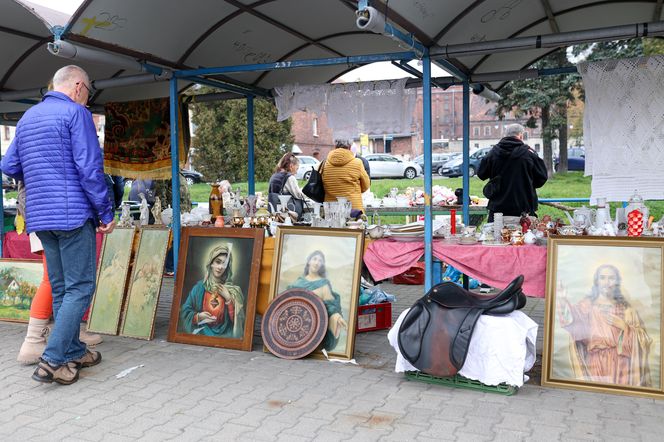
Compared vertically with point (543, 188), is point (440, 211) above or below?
below

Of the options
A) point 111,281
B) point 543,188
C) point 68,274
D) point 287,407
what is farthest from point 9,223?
point 543,188

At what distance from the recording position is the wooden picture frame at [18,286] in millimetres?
6180

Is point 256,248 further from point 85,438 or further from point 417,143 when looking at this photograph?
point 417,143

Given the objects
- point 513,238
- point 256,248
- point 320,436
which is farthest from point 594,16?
point 320,436

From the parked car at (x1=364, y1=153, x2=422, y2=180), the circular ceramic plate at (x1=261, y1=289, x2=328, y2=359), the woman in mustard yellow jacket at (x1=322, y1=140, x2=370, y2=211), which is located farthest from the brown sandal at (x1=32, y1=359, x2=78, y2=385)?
the parked car at (x1=364, y1=153, x2=422, y2=180)

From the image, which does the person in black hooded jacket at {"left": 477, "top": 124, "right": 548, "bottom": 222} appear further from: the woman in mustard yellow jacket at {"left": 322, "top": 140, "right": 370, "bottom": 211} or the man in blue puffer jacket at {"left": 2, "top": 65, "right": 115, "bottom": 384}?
the man in blue puffer jacket at {"left": 2, "top": 65, "right": 115, "bottom": 384}

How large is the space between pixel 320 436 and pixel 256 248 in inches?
84.3

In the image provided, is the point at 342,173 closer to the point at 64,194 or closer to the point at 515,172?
the point at 515,172

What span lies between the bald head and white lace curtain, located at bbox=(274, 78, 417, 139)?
2.49 meters

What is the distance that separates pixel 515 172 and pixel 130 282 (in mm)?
4056

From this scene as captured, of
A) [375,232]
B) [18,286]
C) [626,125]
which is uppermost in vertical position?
[626,125]

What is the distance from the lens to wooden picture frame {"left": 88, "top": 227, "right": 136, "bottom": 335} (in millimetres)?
5730

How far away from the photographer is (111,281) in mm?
5820

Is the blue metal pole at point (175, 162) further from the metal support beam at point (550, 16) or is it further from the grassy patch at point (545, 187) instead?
the grassy patch at point (545, 187)
